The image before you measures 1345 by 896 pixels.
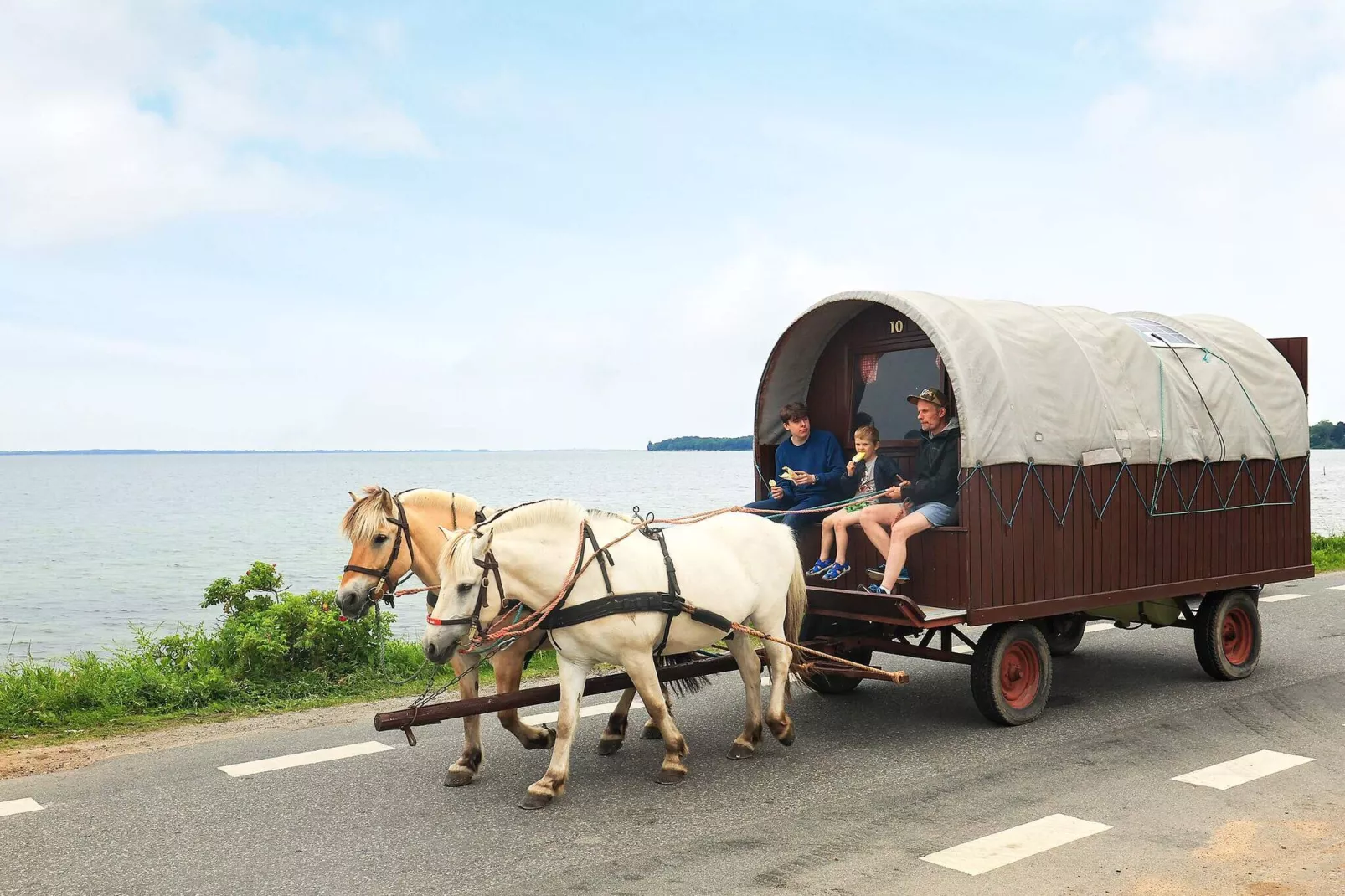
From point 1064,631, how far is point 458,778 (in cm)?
515

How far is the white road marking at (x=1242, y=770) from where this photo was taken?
604 cm

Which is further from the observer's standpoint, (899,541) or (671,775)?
(899,541)

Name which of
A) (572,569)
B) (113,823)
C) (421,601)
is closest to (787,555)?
(572,569)

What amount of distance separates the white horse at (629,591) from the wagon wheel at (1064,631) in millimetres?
2488

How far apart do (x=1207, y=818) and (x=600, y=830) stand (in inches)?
117

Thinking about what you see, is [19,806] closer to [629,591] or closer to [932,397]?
[629,591]

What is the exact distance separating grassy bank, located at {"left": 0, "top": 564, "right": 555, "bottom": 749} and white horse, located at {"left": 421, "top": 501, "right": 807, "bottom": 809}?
323 cm

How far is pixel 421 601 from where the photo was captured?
68.4 feet

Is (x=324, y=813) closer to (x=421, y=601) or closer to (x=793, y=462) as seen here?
(x=793, y=462)

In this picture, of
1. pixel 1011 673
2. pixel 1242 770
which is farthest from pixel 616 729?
pixel 1242 770

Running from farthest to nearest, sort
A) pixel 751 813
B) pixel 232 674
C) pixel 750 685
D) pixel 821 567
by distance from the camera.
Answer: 1. pixel 232 674
2. pixel 821 567
3. pixel 750 685
4. pixel 751 813

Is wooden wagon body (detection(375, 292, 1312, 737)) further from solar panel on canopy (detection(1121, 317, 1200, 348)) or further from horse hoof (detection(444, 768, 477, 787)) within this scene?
horse hoof (detection(444, 768, 477, 787))

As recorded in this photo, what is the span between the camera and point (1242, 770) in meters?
6.27

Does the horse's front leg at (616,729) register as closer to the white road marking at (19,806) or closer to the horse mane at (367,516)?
the horse mane at (367,516)
